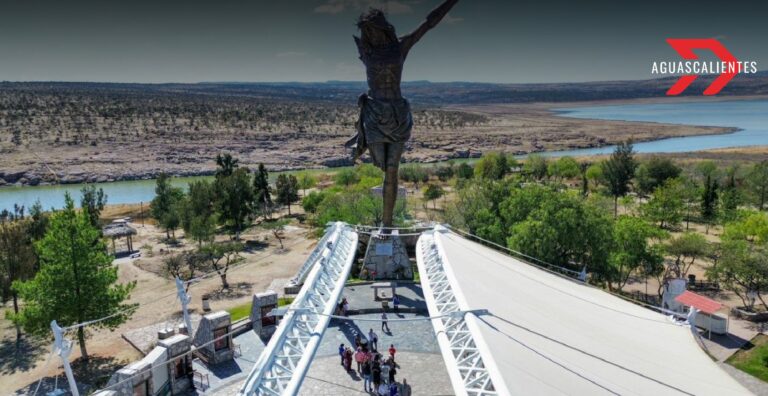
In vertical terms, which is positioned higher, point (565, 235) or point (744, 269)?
point (565, 235)

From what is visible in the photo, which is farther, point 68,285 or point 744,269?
point 744,269

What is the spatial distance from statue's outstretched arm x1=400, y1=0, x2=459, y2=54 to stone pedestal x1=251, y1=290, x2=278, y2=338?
1547 centimetres

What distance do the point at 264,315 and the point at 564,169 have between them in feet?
274

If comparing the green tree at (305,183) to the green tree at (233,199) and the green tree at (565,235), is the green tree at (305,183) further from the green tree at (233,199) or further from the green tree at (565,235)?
the green tree at (565,235)

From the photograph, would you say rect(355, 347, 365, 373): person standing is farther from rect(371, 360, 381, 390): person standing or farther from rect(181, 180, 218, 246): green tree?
rect(181, 180, 218, 246): green tree

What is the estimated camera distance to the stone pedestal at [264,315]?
28312 millimetres

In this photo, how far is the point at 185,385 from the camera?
76.9ft

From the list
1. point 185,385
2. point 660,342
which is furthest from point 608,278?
point 185,385

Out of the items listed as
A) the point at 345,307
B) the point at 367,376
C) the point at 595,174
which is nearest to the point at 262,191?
the point at 345,307

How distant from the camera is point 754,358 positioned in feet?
94.4

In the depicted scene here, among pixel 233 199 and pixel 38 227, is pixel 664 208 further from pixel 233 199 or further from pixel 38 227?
pixel 38 227

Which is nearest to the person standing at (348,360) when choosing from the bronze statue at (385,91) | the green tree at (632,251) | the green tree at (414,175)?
the bronze statue at (385,91)

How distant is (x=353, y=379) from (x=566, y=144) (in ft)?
566

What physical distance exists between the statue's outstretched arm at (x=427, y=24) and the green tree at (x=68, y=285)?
20.7m
